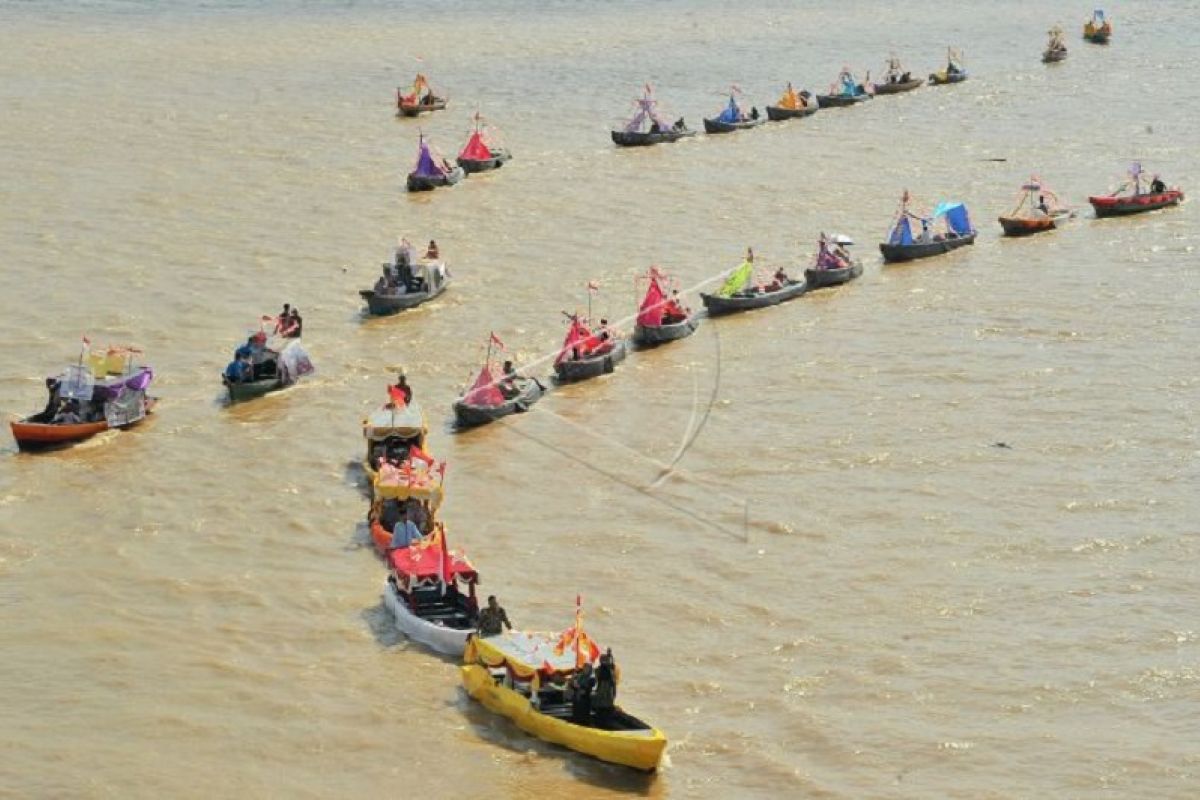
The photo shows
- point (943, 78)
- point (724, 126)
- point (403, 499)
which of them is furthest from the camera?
point (943, 78)

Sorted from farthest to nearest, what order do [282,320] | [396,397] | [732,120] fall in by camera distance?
[732,120], [282,320], [396,397]

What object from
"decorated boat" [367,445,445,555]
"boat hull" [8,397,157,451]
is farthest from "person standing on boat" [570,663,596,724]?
"boat hull" [8,397,157,451]

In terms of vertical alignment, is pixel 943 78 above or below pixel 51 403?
above

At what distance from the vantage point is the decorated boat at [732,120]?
2418 inches

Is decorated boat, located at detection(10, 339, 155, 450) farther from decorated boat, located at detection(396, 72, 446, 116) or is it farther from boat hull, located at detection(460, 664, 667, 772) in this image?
decorated boat, located at detection(396, 72, 446, 116)

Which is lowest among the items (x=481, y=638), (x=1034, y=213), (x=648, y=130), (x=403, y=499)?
(x=481, y=638)

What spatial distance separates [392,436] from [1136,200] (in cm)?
2562

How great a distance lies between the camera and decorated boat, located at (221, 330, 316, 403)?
116 ft

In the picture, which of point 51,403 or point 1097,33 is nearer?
point 51,403

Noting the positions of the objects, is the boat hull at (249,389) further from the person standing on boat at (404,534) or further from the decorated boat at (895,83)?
the decorated boat at (895,83)

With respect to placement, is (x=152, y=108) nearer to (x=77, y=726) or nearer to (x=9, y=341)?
(x=9, y=341)

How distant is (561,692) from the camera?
23.5m

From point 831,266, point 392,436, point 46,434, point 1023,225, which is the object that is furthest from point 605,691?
point 1023,225

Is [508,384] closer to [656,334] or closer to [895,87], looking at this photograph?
[656,334]
